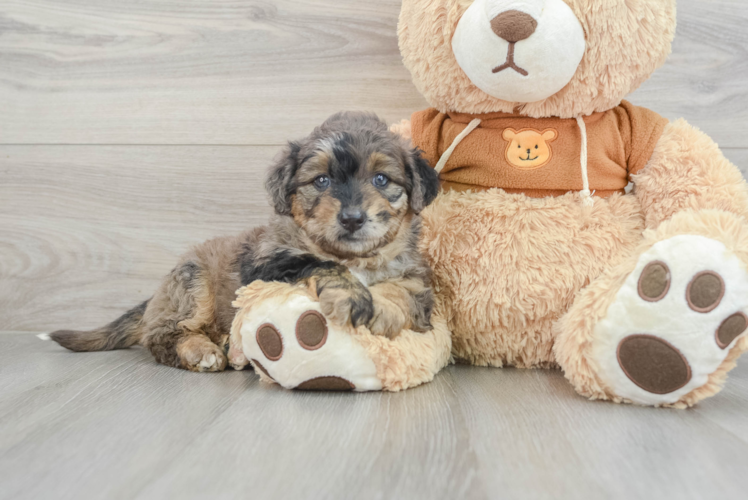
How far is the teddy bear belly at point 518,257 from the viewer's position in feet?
5.43

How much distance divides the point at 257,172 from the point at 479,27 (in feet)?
4.03

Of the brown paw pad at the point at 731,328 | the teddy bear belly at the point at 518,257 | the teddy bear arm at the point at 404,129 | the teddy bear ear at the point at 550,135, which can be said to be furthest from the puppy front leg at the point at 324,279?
the brown paw pad at the point at 731,328

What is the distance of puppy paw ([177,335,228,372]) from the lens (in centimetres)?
186

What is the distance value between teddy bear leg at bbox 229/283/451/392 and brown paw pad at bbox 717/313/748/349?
72 cm

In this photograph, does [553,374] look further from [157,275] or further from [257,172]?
[157,275]

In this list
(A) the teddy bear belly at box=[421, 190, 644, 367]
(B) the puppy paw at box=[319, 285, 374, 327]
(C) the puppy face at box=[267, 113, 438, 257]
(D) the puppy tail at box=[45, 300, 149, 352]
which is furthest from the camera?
(D) the puppy tail at box=[45, 300, 149, 352]

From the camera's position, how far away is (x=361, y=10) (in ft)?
7.55

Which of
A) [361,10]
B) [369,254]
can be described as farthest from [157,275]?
[361,10]

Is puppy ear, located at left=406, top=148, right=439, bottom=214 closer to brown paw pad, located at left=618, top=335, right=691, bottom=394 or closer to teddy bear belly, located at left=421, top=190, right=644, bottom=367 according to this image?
teddy bear belly, located at left=421, top=190, right=644, bottom=367

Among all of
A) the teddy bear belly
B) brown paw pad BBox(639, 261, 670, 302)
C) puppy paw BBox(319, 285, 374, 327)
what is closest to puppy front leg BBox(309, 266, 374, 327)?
puppy paw BBox(319, 285, 374, 327)

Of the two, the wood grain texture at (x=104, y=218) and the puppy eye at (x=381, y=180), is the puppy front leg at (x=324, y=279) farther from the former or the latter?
the wood grain texture at (x=104, y=218)

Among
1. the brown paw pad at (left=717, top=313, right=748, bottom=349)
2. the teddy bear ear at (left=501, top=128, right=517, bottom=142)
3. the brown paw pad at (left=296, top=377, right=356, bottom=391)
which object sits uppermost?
the teddy bear ear at (left=501, top=128, right=517, bottom=142)

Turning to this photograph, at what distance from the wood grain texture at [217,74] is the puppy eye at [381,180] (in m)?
0.78

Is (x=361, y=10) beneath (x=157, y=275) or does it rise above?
above
